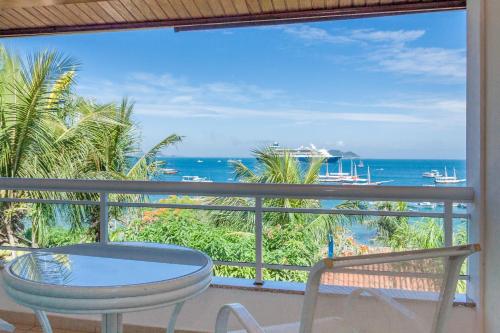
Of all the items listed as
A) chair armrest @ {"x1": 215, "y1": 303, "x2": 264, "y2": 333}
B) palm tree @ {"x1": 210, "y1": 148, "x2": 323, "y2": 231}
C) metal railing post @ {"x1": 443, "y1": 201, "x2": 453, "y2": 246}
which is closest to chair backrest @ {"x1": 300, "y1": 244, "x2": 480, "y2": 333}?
chair armrest @ {"x1": 215, "y1": 303, "x2": 264, "y2": 333}

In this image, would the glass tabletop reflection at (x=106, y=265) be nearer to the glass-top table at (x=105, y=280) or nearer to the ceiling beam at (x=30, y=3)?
the glass-top table at (x=105, y=280)

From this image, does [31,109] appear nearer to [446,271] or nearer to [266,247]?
[266,247]

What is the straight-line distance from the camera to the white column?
1820mm

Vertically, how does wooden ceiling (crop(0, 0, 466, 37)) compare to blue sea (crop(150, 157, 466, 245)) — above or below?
above

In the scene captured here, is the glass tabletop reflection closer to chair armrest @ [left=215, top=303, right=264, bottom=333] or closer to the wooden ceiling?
chair armrest @ [left=215, top=303, right=264, bottom=333]

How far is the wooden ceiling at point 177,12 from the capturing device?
275 centimetres

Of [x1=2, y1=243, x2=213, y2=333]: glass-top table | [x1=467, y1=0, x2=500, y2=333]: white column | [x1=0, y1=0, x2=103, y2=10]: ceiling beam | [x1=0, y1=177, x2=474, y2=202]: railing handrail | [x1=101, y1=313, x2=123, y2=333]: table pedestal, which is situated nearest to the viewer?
[x1=2, y1=243, x2=213, y2=333]: glass-top table

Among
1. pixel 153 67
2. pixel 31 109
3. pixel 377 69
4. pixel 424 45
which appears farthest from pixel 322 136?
pixel 31 109

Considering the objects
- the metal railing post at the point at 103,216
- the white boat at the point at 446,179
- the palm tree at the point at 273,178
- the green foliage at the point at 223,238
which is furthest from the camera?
the white boat at the point at 446,179

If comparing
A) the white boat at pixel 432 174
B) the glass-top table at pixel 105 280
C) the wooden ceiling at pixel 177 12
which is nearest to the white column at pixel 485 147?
the wooden ceiling at pixel 177 12

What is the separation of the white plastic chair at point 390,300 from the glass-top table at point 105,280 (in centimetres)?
46

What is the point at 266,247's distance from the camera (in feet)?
30.5

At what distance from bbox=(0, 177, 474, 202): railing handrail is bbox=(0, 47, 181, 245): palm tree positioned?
15.8 feet

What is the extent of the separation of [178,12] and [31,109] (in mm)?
5478
